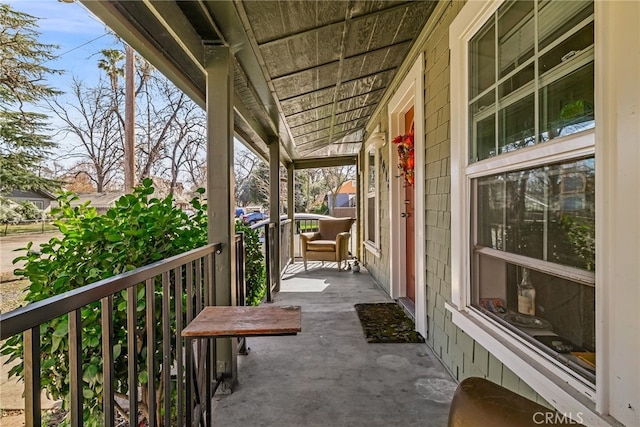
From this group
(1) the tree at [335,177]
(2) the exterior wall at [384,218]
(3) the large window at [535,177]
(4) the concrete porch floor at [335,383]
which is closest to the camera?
(3) the large window at [535,177]

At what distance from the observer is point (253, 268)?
385cm

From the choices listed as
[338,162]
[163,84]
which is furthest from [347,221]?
[163,84]

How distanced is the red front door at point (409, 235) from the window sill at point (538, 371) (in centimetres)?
186

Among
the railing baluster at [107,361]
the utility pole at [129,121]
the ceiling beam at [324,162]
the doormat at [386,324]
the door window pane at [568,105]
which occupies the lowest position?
the doormat at [386,324]

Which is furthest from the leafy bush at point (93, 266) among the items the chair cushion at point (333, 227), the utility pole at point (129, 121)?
the utility pole at point (129, 121)

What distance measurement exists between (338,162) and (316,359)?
222 inches

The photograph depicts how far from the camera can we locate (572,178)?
1.21 metres

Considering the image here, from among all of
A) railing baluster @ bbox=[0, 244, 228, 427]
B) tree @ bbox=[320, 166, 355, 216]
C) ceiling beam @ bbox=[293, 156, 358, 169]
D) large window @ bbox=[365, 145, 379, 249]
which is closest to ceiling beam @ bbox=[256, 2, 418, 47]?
railing baluster @ bbox=[0, 244, 228, 427]

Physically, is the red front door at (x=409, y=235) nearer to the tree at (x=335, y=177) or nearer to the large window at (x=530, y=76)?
the large window at (x=530, y=76)

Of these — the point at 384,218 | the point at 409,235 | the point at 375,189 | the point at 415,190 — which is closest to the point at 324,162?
the point at 375,189

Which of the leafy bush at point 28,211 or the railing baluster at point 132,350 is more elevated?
the leafy bush at point 28,211

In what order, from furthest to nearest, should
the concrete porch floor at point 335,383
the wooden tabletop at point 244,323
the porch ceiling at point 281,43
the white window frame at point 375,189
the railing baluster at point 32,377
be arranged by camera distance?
1. the white window frame at point 375,189
2. the concrete porch floor at point 335,383
3. the porch ceiling at point 281,43
4. the wooden tabletop at point 244,323
5. the railing baluster at point 32,377

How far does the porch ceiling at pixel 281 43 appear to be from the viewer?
171 centimetres

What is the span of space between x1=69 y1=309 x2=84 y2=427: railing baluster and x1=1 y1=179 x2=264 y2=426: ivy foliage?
437 mm
